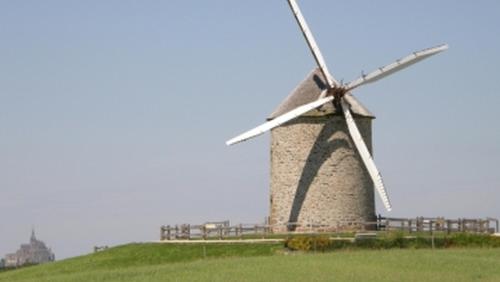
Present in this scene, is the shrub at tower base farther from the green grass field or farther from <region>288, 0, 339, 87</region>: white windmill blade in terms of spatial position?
<region>288, 0, 339, 87</region>: white windmill blade

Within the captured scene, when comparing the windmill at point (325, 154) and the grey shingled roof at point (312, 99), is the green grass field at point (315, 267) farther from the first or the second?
the grey shingled roof at point (312, 99)

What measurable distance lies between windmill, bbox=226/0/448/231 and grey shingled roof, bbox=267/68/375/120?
5 cm

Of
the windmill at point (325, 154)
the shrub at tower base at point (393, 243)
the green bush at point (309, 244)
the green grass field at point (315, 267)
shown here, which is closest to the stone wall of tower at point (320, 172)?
the windmill at point (325, 154)

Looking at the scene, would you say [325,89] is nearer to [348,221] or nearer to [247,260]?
[348,221]

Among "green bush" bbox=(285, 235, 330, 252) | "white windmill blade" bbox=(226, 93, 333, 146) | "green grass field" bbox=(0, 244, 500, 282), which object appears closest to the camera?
"green grass field" bbox=(0, 244, 500, 282)

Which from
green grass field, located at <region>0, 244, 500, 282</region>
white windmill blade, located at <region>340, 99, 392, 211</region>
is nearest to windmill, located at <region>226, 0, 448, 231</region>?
white windmill blade, located at <region>340, 99, 392, 211</region>

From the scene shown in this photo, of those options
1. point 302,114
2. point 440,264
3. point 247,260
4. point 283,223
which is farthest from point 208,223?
point 440,264

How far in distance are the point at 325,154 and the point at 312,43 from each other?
580 centimetres

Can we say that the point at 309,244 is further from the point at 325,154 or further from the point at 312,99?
the point at 312,99

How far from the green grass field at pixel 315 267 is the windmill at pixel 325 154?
581 centimetres

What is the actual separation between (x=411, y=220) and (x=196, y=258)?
11765mm

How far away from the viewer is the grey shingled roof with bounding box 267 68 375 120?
58656mm

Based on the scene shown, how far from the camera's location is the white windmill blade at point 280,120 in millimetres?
56225

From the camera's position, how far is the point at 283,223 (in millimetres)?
59656
